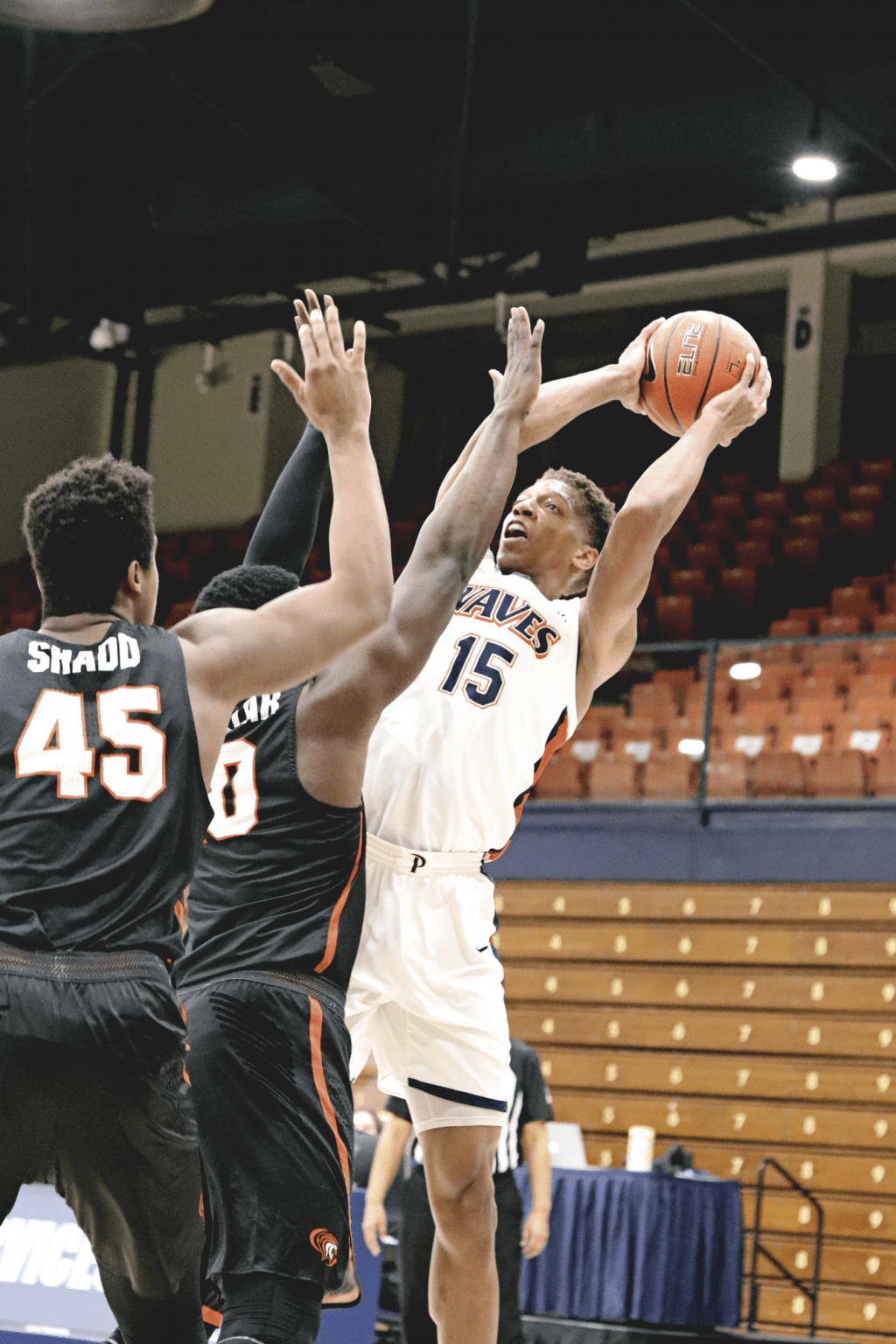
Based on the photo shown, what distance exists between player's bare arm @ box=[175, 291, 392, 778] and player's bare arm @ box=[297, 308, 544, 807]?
0.32m

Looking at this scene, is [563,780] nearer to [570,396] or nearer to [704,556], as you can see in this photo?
[704,556]

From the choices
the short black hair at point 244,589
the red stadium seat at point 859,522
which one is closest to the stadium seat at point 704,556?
the red stadium seat at point 859,522

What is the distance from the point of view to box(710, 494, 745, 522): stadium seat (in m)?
16.4

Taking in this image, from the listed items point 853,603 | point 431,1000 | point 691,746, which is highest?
point 853,603

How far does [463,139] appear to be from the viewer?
12289 millimetres

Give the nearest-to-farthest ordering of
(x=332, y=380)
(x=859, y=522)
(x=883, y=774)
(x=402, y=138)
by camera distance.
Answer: (x=332, y=380) → (x=883, y=774) → (x=402, y=138) → (x=859, y=522)

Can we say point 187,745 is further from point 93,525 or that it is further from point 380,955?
point 380,955

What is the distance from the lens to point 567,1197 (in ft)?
32.7

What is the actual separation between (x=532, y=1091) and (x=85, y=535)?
575 cm

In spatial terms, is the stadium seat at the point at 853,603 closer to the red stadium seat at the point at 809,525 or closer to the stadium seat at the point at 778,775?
the red stadium seat at the point at 809,525

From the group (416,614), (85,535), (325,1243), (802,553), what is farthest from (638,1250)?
(85,535)

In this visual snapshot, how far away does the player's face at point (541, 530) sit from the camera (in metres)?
4.89

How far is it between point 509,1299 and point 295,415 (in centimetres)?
1479

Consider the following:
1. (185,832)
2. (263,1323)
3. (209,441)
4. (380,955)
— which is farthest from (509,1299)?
(209,441)
